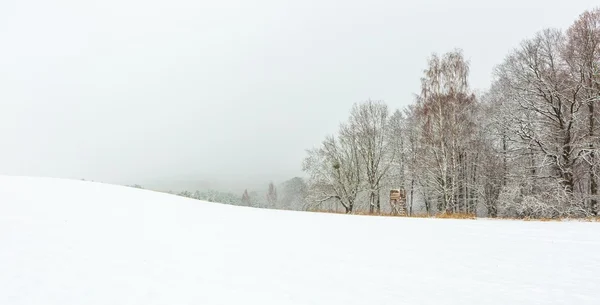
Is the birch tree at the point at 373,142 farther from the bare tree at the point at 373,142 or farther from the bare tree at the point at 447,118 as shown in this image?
the bare tree at the point at 447,118

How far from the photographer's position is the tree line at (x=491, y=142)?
16.1m

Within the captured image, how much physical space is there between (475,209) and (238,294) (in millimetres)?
28224

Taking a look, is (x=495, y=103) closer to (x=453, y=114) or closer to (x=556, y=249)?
(x=453, y=114)

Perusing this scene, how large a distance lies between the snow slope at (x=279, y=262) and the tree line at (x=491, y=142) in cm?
896

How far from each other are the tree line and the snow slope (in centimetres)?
896

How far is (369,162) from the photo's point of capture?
32.8 metres

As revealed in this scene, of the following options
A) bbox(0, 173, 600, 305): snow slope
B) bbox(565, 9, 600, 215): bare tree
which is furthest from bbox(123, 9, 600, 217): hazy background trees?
bbox(0, 173, 600, 305): snow slope

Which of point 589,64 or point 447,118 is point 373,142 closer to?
point 447,118

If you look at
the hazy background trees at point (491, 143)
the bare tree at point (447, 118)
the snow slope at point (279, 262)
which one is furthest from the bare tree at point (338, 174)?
the snow slope at point (279, 262)

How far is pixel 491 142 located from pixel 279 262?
86.4 feet

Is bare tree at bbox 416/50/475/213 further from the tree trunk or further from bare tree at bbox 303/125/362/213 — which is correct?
bare tree at bbox 303/125/362/213

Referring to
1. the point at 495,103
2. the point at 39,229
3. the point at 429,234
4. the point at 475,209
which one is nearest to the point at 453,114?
the point at 495,103

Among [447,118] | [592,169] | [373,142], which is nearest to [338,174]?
[373,142]

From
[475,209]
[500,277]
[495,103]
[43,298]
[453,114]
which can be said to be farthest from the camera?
[475,209]
